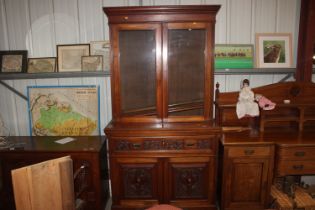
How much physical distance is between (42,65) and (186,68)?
159cm

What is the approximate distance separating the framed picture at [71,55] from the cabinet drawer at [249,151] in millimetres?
1793

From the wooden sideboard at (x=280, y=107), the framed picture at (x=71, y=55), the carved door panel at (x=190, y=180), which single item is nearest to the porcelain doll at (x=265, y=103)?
the wooden sideboard at (x=280, y=107)

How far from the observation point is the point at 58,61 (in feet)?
8.29

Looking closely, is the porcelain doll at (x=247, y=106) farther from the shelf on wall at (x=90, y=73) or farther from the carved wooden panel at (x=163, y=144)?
the carved wooden panel at (x=163, y=144)

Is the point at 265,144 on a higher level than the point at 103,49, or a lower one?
lower

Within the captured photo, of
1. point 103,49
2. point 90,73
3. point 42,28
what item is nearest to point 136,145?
point 90,73

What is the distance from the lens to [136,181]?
2158 millimetres

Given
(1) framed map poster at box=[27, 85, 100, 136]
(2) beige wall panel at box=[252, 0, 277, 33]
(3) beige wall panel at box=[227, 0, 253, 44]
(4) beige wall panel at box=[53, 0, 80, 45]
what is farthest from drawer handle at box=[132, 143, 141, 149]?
(2) beige wall panel at box=[252, 0, 277, 33]

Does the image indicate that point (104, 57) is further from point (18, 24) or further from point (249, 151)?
point (249, 151)

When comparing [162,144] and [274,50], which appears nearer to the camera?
[162,144]

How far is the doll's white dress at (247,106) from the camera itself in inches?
89.0

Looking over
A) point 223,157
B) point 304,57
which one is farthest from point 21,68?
point 304,57

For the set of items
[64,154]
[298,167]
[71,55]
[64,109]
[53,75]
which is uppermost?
[71,55]

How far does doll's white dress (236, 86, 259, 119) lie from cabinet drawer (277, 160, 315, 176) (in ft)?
1.69
